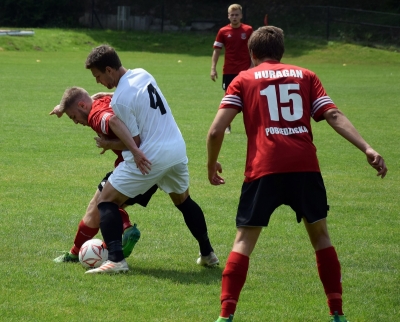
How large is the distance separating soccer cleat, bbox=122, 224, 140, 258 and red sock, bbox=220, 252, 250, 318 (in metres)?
1.87

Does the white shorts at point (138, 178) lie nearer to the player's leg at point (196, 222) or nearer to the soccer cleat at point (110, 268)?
the player's leg at point (196, 222)

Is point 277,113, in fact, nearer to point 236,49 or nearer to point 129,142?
point 129,142

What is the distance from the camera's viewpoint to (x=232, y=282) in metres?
4.52

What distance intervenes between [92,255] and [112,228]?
1.13 feet

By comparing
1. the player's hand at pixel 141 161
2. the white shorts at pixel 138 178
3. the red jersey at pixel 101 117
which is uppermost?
the red jersey at pixel 101 117

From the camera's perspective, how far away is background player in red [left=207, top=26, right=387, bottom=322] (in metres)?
4.54

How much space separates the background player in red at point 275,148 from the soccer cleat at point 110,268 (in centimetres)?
151

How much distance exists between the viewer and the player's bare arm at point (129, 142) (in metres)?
5.60

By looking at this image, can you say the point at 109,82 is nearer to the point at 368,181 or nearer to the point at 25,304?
the point at 25,304

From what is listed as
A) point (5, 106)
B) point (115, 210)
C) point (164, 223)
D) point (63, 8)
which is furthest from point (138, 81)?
point (63, 8)

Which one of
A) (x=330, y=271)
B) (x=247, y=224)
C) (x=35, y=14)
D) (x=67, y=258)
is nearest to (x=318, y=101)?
(x=247, y=224)

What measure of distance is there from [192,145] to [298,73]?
7786 mm

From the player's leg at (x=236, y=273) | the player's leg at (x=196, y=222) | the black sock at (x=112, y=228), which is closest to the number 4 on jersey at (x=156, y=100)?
the player's leg at (x=196, y=222)

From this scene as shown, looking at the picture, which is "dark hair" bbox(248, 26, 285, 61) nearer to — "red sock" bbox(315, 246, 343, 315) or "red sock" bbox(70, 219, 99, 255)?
"red sock" bbox(315, 246, 343, 315)
